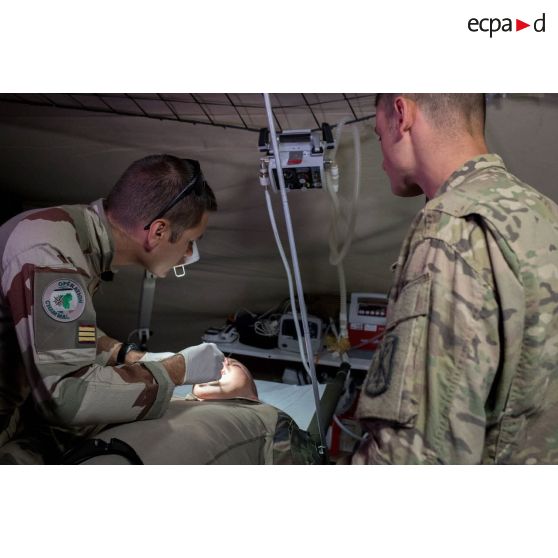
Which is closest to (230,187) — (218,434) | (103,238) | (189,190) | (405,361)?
(189,190)

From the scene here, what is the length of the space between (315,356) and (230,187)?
34.3 inches

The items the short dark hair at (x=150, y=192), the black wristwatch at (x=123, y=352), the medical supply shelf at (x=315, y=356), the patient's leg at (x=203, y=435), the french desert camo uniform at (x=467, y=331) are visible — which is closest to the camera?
the french desert camo uniform at (x=467, y=331)

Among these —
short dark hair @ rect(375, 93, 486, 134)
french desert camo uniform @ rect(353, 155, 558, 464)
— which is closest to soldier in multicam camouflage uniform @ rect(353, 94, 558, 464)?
french desert camo uniform @ rect(353, 155, 558, 464)

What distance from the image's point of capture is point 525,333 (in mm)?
723

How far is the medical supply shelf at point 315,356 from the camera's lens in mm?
1956

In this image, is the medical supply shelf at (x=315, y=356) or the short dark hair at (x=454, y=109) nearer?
the short dark hair at (x=454, y=109)

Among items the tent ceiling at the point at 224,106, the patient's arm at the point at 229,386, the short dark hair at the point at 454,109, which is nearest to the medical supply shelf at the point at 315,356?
the patient's arm at the point at 229,386

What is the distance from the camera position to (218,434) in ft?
3.69

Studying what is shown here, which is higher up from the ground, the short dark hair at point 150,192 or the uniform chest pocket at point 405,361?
the short dark hair at point 150,192

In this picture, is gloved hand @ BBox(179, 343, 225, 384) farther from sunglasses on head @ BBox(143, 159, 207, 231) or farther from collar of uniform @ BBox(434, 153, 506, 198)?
collar of uniform @ BBox(434, 153, 506, 198)

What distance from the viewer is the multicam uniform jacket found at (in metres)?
1.01

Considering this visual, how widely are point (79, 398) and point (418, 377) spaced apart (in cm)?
78

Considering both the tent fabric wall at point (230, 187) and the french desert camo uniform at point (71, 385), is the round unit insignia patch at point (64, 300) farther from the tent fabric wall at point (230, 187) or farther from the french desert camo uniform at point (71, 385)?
the tent fabric wall at point (230, 187)

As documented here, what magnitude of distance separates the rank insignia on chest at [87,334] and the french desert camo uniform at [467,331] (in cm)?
71
